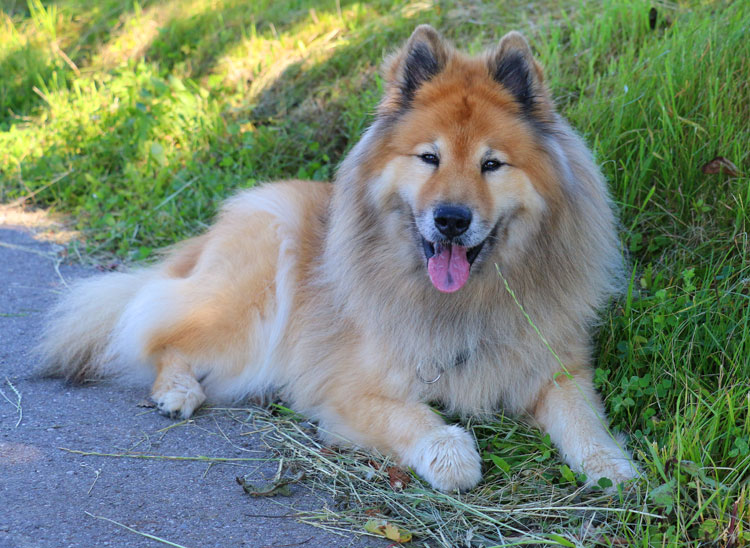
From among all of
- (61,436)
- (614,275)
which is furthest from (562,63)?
(61,436)

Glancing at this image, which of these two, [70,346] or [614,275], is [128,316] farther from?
[614,275]

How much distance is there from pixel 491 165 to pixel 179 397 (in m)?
1.78

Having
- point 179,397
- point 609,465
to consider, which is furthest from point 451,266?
point 179,397

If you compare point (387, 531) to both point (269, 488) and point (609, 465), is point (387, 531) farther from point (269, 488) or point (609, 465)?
point (609, 465)

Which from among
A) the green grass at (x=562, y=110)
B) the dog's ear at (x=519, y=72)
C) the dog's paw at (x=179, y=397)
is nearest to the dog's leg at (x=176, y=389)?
the dog's paw at (x=179, y=397)

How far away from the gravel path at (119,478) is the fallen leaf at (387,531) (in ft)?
0.12

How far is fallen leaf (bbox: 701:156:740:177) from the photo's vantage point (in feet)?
12.0

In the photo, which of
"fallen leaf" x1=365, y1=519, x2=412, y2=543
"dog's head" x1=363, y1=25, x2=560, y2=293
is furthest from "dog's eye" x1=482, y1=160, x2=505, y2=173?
"fallen leaf" x1=365, y1=519, x2=412, y2=543

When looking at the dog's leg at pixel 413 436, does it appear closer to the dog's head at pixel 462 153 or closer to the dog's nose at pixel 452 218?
the dog's head at pixel 462 153

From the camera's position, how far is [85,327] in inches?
148

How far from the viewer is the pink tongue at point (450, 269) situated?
9.47ft

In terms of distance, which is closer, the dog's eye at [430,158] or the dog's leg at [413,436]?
the dog's leg at [413,436]

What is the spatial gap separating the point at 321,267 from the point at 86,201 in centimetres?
331

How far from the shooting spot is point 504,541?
2418mm
